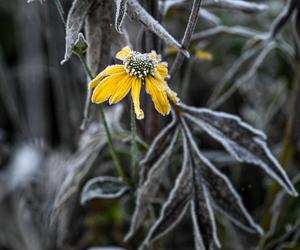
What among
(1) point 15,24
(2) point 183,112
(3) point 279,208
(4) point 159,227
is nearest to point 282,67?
(3) point 279,208

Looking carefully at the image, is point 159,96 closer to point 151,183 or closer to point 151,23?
point 151,23

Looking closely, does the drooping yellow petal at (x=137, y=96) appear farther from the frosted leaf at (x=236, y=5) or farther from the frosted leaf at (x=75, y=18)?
the frosted leaf at (x=236, y=5)

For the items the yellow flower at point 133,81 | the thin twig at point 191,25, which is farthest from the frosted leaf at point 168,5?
the yellow flower at point 133,81

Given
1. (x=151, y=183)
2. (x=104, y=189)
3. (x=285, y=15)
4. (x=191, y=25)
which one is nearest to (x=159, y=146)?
(x=151, y=183)

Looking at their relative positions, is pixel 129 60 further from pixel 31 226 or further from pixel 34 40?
pixel 34 40

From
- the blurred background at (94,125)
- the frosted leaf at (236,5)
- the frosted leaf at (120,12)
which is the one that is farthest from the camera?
the blurred background at (94,125)

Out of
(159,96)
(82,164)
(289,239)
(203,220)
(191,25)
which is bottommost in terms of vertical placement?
(289,239)
